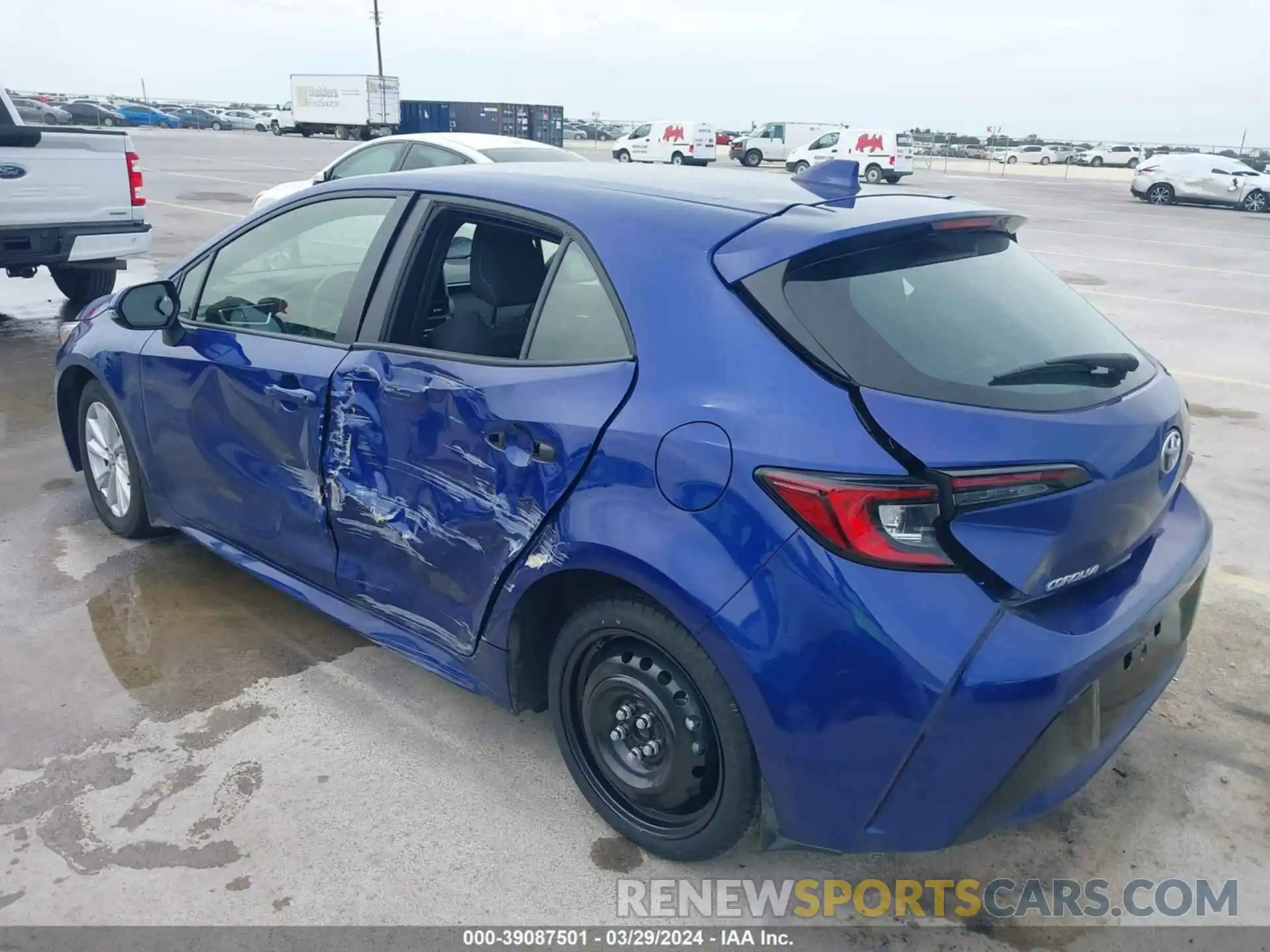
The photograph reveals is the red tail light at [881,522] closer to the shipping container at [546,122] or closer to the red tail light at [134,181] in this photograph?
the red tail light at [134,181]

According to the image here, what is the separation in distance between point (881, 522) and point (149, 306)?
9.36 ft

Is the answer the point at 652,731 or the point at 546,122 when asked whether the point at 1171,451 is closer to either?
the point at 652,731

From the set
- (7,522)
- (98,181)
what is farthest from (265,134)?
(7,522)

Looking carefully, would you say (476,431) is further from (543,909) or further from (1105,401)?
(1105,401)

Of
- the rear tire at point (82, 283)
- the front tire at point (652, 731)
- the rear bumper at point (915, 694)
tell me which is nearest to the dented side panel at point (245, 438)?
the front tire at point (652, 731)

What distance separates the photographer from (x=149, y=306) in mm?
3660

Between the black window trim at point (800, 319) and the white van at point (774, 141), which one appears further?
the white van at point (774, 141)

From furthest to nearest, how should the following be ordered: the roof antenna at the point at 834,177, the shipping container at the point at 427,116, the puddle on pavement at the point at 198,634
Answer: the shipping container at the point at 427,116
the puddle on pavement at the point at 198,634
the roof antenna at the point at 834,177

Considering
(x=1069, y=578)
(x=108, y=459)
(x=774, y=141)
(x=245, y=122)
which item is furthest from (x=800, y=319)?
(x=245, y=122)

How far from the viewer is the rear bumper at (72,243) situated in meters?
7.75

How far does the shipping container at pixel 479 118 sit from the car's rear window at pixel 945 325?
142 feet

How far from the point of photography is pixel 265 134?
60.2 meters

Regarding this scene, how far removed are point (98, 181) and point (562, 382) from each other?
24.4 feet

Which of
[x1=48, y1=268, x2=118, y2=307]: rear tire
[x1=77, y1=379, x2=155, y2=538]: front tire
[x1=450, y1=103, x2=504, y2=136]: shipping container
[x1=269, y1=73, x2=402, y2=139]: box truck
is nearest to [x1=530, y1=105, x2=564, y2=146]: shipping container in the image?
[x1=450, y1=103, x2=504, y2=136]: shipping container
